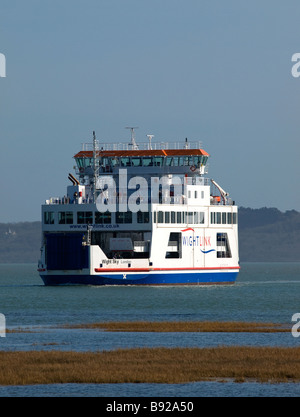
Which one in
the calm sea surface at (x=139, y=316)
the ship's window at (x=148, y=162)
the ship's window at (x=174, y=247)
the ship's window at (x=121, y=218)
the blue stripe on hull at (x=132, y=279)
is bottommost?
the calm sea surface at (x=139, y=316)

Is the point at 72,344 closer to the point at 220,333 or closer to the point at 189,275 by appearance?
the point at 220,333

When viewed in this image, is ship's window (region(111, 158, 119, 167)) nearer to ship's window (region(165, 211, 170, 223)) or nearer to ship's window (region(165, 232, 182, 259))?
ship's window (region(165, 211, 170, 223))

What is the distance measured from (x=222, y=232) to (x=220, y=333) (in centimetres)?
6497

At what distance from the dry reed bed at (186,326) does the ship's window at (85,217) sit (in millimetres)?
44722

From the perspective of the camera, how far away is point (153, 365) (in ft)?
166

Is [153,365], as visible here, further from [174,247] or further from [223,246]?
[223,246]

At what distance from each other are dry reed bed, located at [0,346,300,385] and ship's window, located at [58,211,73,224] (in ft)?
211

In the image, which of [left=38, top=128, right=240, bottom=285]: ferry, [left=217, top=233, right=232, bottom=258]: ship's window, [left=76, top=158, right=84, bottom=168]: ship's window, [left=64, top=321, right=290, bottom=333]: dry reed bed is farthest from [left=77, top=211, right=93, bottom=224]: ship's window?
[left=64, top=321, right=290, bottom=333]: dry reed bed

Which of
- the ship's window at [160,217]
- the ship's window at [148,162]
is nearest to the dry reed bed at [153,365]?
the ship's window at [160,217]

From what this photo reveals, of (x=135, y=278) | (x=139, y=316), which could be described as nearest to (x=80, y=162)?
(x=135, y=278)

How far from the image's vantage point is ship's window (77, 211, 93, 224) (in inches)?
4700

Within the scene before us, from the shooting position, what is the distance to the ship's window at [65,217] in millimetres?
120000

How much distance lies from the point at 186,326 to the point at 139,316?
37.8 feet

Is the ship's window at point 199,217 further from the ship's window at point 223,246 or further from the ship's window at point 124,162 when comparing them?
the ship's window at point 124,162
